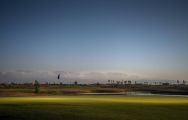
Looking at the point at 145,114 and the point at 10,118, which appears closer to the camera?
the point at 10,118

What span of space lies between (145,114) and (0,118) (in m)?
14.4

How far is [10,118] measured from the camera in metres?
26.8

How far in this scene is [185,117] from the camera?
26797 millimetres

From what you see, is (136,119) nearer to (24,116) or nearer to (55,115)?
(55,115)

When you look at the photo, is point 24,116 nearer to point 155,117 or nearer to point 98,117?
point 98,117

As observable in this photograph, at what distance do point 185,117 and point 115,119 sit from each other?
6762 mm

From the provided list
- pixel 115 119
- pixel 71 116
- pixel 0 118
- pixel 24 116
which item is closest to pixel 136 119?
pixel 115 119

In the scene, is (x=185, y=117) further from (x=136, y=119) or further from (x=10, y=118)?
(x=10, y=118)

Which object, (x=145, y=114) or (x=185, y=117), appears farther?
(x=145, y=114)

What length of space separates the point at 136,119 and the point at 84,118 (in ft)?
16.0

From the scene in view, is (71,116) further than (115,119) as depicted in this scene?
Yes

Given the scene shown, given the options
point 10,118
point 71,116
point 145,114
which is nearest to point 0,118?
point 10,118

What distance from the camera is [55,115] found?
2852 cm

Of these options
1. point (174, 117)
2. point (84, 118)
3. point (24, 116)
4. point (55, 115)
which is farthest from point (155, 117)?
point (24, 116)
